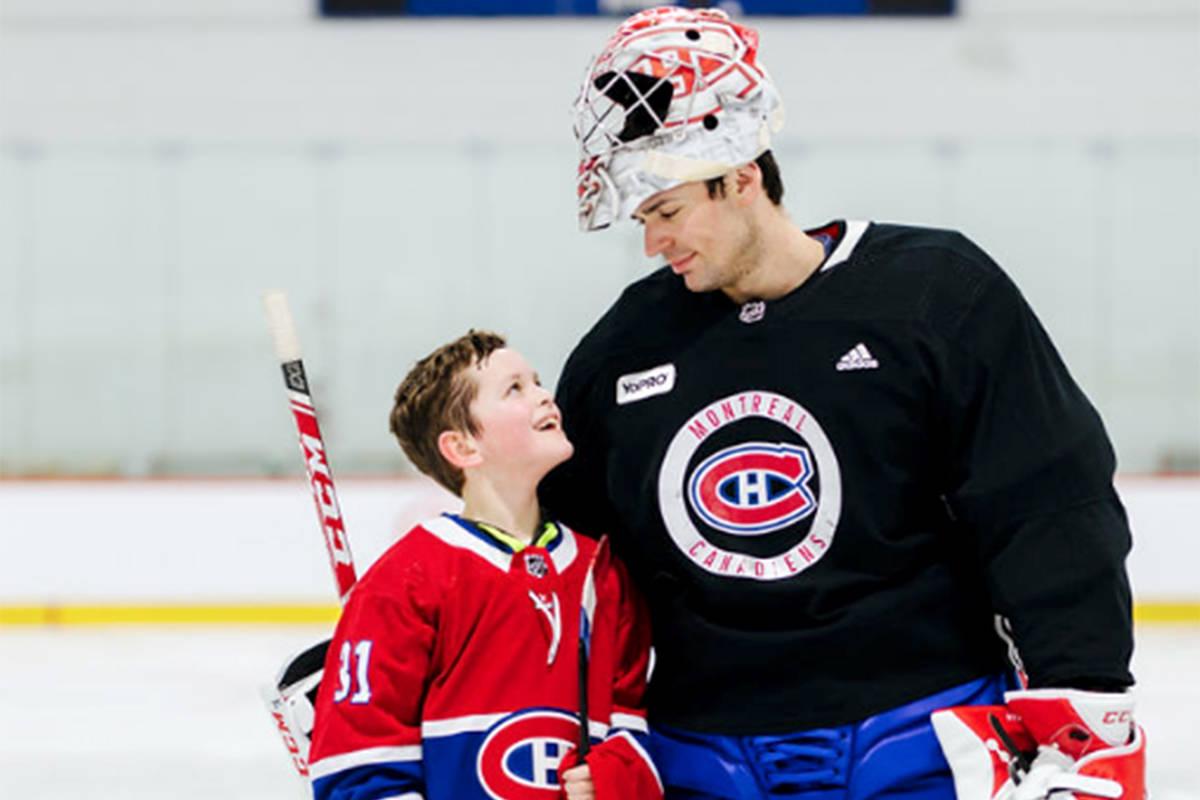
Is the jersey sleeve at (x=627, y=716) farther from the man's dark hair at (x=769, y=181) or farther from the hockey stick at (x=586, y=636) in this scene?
the man's dark hair at (x=769, y=181)

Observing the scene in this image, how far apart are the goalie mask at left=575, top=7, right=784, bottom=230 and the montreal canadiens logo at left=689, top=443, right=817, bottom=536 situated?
0.76 ft

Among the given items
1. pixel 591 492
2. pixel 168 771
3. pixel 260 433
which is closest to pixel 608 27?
pixel 260 433

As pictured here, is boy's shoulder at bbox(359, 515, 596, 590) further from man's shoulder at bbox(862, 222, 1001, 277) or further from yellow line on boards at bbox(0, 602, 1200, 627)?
yellow line on boards at bbox(0, 602, 1200, 627)

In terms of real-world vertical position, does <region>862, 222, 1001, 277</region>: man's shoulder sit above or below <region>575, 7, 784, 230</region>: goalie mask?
below

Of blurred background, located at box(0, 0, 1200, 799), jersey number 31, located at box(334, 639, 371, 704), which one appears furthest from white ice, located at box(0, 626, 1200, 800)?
jersey number 31, located at box(334, 639, 371, 704)

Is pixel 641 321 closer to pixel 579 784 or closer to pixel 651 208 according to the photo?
pixel 651 208

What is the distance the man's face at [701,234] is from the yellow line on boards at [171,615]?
4.40 meters

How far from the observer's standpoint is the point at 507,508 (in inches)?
62.8

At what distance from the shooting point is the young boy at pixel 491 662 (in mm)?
1455

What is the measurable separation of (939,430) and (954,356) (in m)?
0.06

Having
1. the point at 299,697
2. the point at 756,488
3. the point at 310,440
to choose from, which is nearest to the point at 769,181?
the point at 756,488

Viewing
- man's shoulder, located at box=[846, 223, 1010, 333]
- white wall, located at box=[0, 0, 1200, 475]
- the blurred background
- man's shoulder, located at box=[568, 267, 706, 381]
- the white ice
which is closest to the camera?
man's shoulder, located at box=[846, 223, 1010, 333]

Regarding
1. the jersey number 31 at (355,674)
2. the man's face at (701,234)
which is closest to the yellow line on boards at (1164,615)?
the man's face at (701,234)

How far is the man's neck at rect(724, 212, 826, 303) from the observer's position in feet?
4.96
